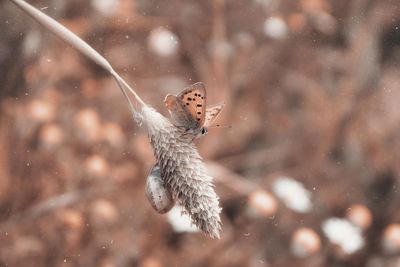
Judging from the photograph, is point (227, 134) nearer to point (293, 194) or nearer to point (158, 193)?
Result: point (293, 194)

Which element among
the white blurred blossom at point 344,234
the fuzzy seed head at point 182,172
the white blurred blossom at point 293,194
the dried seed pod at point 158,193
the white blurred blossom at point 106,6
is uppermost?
the fuzzy seed head at point 182,172

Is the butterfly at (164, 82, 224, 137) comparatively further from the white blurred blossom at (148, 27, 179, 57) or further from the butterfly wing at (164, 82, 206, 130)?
the white blurred blossom at (148, 27, 179, 57)

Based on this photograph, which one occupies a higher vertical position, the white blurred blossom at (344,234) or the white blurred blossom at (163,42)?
the white blurred blossom at (163,42)

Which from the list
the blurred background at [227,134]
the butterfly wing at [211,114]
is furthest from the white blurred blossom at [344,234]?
the butterfly wing at [211,114]

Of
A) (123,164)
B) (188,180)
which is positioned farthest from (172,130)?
(123,164)

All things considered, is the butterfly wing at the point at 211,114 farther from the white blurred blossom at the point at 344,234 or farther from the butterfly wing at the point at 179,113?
the white blurred blossom at the point at 344,234

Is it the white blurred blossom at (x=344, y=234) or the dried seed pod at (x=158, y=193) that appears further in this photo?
the white blurred blossom at (x=344, y=234)

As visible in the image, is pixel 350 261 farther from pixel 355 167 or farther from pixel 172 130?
pixel 172 130

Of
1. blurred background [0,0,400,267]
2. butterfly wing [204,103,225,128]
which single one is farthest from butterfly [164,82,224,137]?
blurred background [0,0,400,267]
